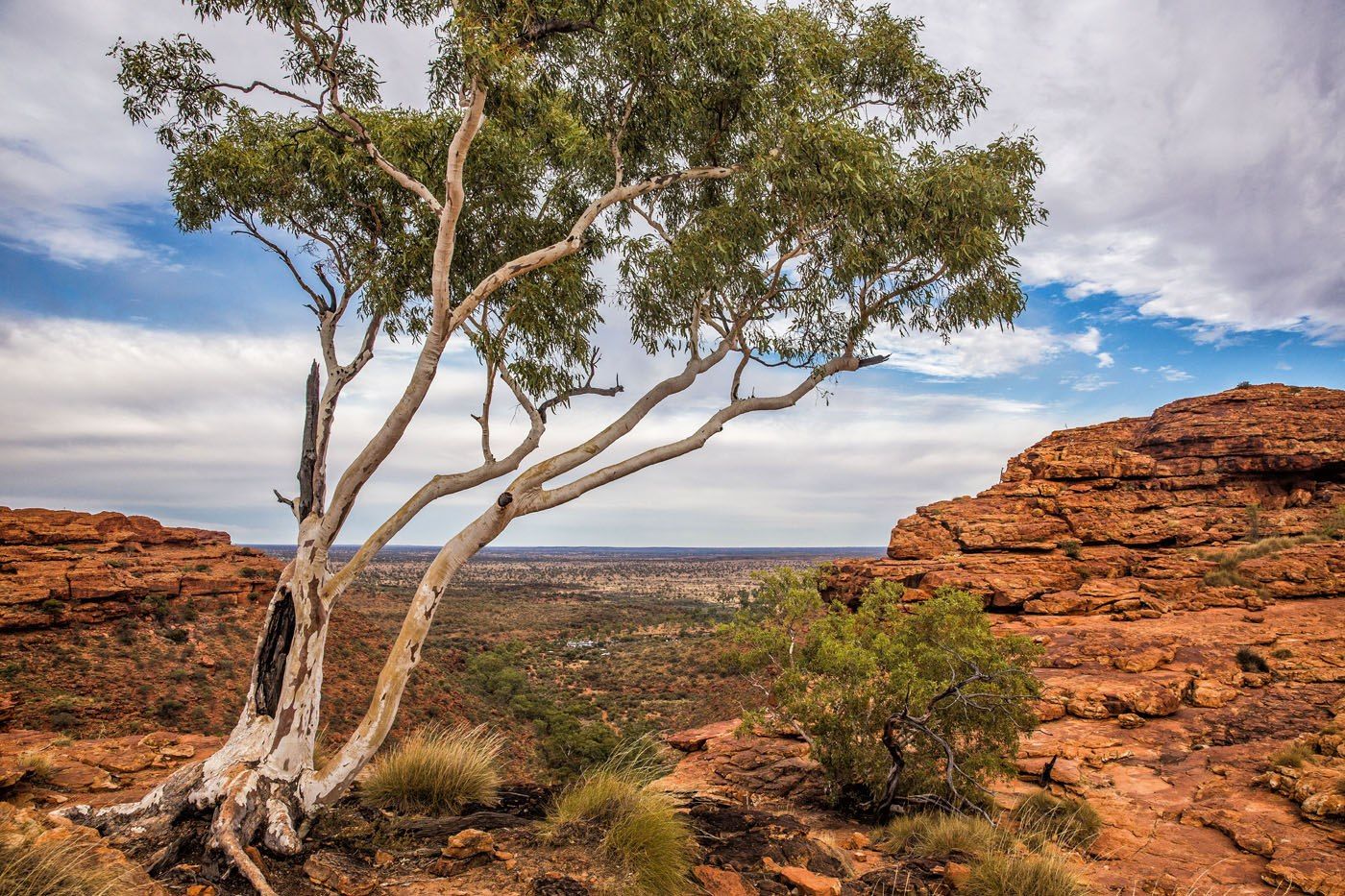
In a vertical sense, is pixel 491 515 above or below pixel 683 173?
below

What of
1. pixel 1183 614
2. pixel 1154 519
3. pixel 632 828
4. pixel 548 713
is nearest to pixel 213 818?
pixel 632 828

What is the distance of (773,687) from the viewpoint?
24.4 feet

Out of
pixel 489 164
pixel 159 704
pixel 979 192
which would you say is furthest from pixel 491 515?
pixel 159 704

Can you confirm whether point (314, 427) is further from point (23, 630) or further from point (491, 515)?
point (23, 630)

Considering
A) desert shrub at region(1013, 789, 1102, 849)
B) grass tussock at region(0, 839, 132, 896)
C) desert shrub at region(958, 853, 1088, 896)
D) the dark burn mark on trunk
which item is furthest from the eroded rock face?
grass tussock at region(0, 839, 132, 896)

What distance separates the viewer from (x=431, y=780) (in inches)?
235

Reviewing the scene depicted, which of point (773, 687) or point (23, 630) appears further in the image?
point (23, 630)

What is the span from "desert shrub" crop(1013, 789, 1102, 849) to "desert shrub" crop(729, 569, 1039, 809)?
426 mm

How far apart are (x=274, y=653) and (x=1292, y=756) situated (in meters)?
10.7

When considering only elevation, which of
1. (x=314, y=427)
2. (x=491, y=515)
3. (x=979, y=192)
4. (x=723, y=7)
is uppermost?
(x=723, y=7)

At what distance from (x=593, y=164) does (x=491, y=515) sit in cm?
483

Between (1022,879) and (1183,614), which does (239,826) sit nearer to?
(1022,879)

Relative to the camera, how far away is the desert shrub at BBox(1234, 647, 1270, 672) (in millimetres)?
11242

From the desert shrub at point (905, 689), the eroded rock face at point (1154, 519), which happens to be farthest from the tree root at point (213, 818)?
the eroded rock face at point (1154, 519)
